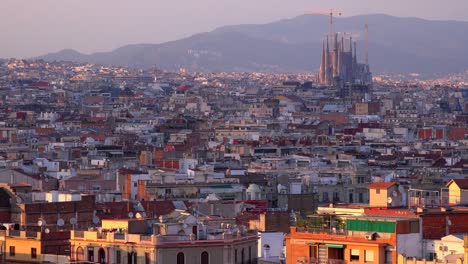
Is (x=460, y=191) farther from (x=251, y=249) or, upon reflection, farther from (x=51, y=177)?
(x=51, y=177)

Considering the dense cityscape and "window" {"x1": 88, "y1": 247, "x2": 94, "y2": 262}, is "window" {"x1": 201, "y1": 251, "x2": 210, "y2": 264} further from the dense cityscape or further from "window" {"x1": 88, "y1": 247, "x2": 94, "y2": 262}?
"window" {"x1": 88, "y1": 247, "x2": 94, "y2": 262}

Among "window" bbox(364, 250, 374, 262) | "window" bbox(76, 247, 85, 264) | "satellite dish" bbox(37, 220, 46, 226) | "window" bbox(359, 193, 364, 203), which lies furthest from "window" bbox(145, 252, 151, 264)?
"window" bbox(359, 193, 364, 203)

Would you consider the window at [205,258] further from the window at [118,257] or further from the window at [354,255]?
the window at [354,255]

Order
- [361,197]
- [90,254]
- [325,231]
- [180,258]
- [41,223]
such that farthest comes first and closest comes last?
[361,197]
[41,223]
[90,254]
[180,258]
[325,231]

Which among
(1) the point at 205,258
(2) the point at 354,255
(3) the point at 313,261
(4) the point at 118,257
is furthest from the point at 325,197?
(2) the point at 354,255

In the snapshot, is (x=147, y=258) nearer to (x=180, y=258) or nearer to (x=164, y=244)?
(x=164, y=244)

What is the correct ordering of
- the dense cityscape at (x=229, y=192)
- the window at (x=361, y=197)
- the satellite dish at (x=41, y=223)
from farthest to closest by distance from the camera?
the window at (x=361, y=197)
the satellite dish at (x=41, y=223)
the dense cityscape at (x=229, y=192)

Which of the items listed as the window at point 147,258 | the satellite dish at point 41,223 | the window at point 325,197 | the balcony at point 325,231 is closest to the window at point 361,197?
the window at point 325,197

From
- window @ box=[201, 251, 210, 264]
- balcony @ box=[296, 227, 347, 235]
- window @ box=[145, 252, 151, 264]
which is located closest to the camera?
balcony @ box=[296, 227, 347, 235]

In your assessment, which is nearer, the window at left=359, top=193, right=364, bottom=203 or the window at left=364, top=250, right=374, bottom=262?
the window at left=364, top=250, right=374, bottom=262

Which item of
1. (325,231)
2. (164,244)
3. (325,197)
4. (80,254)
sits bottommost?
(325,197)

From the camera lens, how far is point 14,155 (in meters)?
94.3

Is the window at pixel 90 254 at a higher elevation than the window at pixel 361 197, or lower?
higher

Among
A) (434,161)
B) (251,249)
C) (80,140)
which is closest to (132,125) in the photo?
(80,140)
